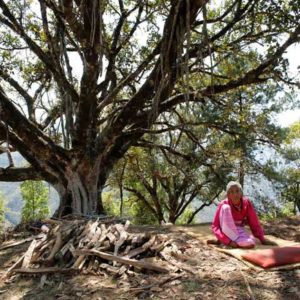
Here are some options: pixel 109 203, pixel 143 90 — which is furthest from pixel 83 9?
pixel 109 203

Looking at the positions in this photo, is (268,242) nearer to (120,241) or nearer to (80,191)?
(120,241)

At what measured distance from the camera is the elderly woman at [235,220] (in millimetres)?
5211

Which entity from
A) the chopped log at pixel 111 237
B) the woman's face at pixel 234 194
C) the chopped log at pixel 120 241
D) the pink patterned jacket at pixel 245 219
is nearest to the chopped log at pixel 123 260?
the chopped log at pixel 120 241

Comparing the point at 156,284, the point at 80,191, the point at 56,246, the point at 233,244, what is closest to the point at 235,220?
the point at 233,244

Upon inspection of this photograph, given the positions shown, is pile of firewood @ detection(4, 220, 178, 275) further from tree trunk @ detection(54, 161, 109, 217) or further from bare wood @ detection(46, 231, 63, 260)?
tree trunk @ detection(54, 161, 109, 217)

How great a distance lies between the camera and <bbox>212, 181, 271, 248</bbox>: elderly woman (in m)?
5.21

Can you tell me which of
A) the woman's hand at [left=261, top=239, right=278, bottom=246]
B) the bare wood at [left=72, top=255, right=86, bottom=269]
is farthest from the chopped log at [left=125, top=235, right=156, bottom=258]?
the woman's hand at [left=261, top=239, right=278, bottom=246]

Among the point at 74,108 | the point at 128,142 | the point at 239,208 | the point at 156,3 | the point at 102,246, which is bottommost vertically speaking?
the point at 102,246

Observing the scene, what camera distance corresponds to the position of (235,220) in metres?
5.54

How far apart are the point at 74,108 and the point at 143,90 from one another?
2137mm

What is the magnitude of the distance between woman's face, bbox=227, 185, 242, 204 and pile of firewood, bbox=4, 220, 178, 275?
1060 mm

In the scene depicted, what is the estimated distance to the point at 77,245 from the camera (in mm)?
4855

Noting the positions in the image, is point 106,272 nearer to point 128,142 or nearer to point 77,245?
point 77,245

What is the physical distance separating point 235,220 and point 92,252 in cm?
206
